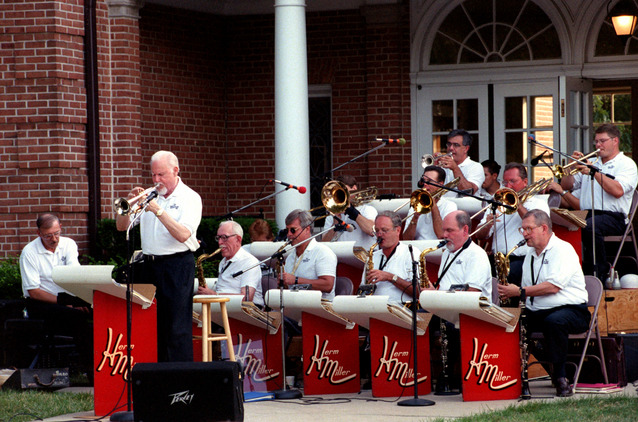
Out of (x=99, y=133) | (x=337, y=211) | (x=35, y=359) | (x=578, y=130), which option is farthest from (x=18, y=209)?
(x=578, y=130)

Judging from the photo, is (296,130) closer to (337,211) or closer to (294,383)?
(337,211)

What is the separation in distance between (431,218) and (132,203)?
12.4ft

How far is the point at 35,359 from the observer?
10.1 metres

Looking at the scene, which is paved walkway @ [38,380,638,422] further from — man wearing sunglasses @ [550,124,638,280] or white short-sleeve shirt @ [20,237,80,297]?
white short-sleeve shirt @ [20,237,80,297]

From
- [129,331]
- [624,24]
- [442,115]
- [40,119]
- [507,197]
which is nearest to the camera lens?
[129,331]

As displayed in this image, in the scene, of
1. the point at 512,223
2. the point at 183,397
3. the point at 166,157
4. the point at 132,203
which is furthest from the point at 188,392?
the point at 512,223

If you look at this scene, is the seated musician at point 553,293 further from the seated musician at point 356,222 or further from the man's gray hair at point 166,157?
the man's gray hair at point 166,157

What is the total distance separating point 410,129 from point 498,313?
6.65 metres

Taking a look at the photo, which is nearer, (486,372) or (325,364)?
(486,372)

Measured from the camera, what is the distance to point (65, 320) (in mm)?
10297

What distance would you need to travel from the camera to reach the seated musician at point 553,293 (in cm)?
870

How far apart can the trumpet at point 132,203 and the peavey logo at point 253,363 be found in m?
2.22

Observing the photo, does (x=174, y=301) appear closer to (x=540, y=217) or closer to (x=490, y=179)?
(x=540, y=217)

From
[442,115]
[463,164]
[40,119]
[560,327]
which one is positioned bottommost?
[560,327]
